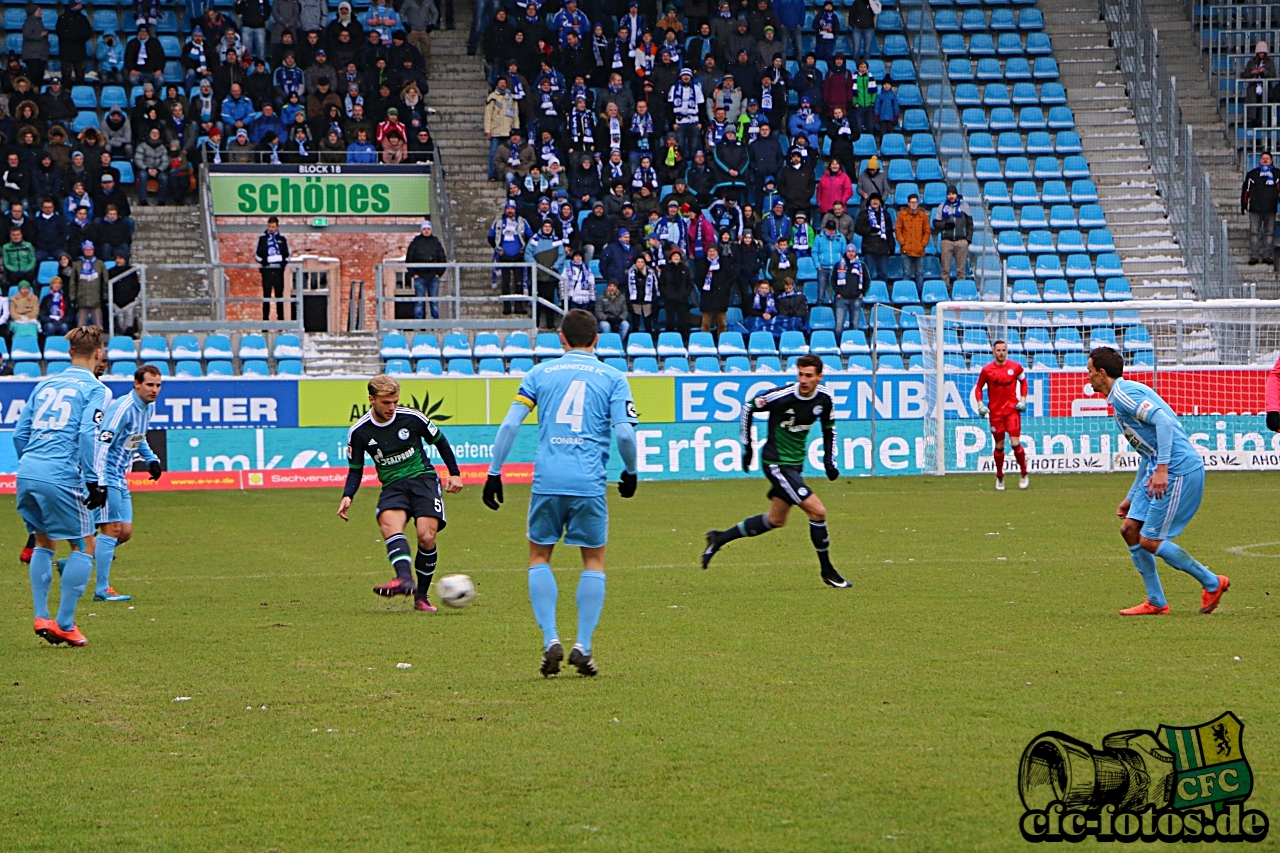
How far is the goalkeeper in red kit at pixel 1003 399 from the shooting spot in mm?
22938

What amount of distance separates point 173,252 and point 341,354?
4975mm

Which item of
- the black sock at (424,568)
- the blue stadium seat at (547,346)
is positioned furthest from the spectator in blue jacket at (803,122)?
the black sock at (424,568)

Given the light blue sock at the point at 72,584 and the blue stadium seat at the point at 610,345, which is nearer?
the light blue sock at the point at 72,584

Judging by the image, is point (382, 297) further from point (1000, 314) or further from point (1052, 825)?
point (1052, 825)

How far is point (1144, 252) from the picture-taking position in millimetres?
31859

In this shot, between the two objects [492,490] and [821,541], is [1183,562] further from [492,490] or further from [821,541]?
[492,490]

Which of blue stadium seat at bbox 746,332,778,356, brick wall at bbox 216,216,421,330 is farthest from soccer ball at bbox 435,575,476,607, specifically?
brick wall at bbox 216,216,421,330

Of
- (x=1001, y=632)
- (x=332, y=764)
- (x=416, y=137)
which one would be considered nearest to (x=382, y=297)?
→ (x=416, y=137)

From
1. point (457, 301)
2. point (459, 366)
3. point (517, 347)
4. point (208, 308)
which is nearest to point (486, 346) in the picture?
point (517, 347)

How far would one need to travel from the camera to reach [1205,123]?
34.2 metres

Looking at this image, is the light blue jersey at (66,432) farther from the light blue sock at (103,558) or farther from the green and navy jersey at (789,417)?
the green and navy jersey at (789,417)

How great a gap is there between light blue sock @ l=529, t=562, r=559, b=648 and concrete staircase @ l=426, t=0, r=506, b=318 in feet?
67.1

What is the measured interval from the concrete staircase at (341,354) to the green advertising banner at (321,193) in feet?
13.4

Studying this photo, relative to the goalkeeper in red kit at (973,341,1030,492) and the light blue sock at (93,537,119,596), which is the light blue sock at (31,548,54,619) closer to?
the light blue sock at (93,537,119,596)
